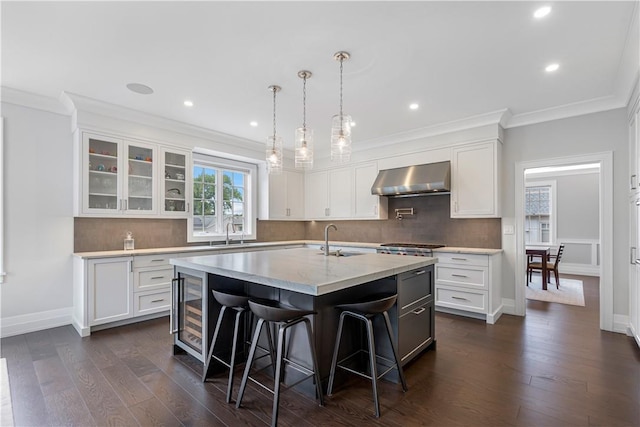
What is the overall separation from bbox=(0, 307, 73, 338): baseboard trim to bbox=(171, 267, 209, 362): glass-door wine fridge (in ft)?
6.31

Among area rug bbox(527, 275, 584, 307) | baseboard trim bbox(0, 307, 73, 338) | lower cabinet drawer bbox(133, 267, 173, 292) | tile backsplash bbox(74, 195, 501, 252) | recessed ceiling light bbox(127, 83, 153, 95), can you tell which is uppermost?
recessed ceiling light bbox(127, 83, 153, 95)

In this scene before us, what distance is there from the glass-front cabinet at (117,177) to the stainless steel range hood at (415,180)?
3326 millimetres

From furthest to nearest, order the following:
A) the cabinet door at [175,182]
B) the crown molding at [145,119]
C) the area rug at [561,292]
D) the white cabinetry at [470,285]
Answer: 1. the area rug at [561,292]
2. the cabinet door at [175,182]
3. the white cabinetry at [470,285]
4. the crown molding at [145,119]

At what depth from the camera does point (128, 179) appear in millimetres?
4145

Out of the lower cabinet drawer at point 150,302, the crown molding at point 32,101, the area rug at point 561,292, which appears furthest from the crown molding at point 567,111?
the crown molding at point 32,101

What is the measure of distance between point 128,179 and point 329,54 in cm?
310

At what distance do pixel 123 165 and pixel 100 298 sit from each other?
165 cm

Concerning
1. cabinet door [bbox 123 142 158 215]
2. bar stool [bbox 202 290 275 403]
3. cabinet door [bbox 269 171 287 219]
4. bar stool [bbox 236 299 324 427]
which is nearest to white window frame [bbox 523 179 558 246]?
cabinet door [bbox 269 171 287 219]

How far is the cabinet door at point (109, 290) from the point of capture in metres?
3.55

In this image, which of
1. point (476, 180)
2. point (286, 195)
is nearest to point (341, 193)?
point (286, 195)

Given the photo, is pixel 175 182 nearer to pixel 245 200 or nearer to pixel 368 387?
pixel 245 200

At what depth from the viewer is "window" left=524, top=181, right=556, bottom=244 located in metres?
7.80

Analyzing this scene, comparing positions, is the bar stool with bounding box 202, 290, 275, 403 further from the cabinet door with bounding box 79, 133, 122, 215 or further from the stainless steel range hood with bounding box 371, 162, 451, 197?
the stainless steel range hood with bounding box 371, 162, 451, 197

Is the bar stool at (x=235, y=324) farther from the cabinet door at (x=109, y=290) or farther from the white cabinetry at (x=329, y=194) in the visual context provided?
the white cabinetry at (x=329, y=194)
